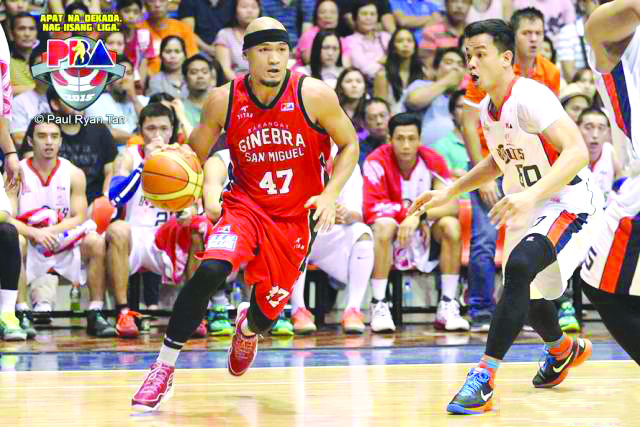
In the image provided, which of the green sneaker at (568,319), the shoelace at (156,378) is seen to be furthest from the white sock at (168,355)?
the green sneaker at (568,319)

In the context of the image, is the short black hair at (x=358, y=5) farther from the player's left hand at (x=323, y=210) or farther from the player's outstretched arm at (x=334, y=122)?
the player's left hand at (x=323, y=210)

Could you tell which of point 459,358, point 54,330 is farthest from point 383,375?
point 54,330

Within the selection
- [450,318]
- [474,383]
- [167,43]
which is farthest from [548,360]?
[167,43]

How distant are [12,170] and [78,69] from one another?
2.88 m

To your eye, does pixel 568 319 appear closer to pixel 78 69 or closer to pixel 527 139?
pixel 527 139

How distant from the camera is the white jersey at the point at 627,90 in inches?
136

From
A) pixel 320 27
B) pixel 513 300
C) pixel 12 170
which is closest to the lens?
pixel 513 300

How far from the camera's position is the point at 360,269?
26.3 feet

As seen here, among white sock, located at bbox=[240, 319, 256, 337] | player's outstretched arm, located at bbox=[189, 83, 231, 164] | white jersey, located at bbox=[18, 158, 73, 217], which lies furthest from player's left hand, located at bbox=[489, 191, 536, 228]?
white jersey, located at bbox=[18, 158, 73, 217]

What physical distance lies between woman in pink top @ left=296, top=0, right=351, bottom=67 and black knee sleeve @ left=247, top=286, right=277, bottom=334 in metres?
4.55

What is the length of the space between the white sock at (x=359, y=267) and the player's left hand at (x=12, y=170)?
272cm

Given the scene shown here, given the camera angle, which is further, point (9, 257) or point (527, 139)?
point (9, 257)

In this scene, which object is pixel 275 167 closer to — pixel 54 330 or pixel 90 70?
pixel 54 330

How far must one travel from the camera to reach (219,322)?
25.4 feet
